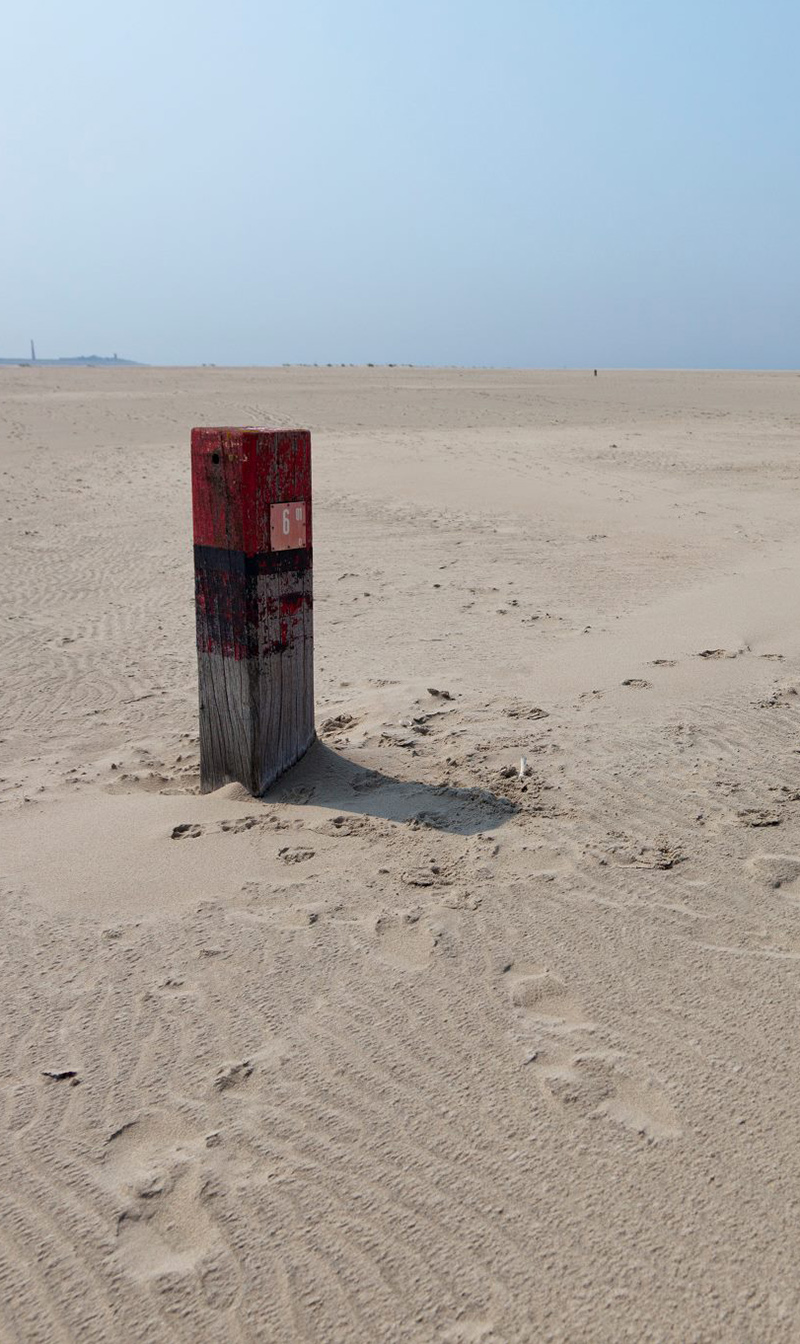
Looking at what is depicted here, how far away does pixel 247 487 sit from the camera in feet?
12.8

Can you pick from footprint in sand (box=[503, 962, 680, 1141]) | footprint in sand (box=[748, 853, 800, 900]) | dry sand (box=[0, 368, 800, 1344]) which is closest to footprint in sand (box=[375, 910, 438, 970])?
dry sand (box=[0, 368, 800, 1344])

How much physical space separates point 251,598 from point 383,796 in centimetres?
88

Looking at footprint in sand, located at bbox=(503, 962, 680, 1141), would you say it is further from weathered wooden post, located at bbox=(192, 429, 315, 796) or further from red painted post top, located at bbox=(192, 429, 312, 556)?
red painted post top, located at bbox=(192, 429, 312, 556)

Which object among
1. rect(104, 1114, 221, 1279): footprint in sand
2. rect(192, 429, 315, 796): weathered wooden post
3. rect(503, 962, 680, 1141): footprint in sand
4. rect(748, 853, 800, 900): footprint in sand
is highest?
rect(192, 429, 315, 796): weathered wooden post

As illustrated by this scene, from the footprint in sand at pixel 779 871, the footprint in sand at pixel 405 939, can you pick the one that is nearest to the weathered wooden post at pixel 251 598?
the footprint in sand at pixel 405 939

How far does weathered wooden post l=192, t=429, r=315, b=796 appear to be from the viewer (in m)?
3.94

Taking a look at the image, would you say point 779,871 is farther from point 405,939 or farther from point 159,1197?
point 159,1197

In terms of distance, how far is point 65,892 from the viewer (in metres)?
3.43

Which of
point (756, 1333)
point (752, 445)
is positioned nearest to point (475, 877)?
point (756, 1333)

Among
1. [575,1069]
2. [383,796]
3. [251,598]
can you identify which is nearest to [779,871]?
[575,1069]

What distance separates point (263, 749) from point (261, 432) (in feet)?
3.88

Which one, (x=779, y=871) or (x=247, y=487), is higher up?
(x=247, y=487)

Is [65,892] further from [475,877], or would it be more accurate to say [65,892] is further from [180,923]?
[475,877]

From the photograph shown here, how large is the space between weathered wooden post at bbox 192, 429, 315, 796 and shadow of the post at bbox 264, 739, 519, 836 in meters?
0.10
